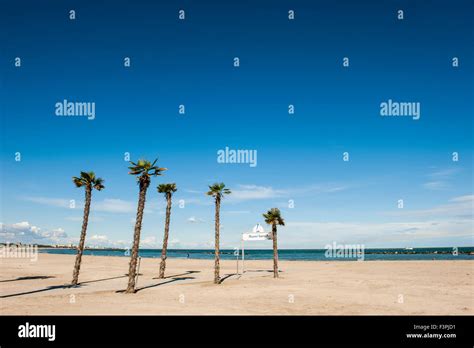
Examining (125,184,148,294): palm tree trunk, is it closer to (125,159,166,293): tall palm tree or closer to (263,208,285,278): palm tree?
(125,159,166,293): tall palm tree

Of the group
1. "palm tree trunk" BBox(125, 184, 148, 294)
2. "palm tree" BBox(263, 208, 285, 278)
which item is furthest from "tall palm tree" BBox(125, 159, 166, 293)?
"palm tree" BBox(263, 208, 285, 278)

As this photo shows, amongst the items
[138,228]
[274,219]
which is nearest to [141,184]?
[138,228]

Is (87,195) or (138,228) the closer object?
(138,228)

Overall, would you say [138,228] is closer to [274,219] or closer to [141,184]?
[141,184]

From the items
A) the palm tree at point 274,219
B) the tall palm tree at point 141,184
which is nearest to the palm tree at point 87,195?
the tall palm tree at point 141,184

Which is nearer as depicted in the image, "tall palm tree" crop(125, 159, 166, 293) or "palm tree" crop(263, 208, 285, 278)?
"tall palm tree" crop(125, 159, 166, 293)

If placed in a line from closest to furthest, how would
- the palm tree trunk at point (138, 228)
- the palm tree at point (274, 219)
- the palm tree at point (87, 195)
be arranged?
1. the palm tree trunk at point (138, 228)
2. the palm tree at point (87, 195)
3. the palm tree at point (274, 219)

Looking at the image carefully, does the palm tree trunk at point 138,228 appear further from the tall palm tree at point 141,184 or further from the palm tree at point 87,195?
the palm tree at point 87,195

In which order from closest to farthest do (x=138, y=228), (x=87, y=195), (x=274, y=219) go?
(x=138, y=228)
(x=87, y=195)
(x=274, y=219)

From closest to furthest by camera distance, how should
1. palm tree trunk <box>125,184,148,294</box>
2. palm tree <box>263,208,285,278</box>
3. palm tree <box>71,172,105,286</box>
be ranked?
palm tree trunk <box>125,184,148,294</box> < palm tree <box>71,172,105,286</box> < palm tree <box>263,208,285,278</box>

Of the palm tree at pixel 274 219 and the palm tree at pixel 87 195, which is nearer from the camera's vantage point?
the palm tree at pixel 87 195
